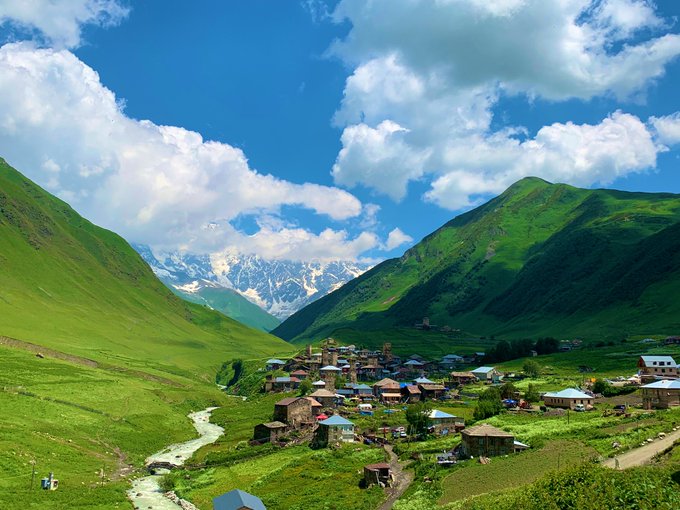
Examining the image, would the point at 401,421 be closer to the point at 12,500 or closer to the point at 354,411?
the point at 354,411

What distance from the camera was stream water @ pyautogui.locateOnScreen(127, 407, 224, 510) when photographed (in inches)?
2677

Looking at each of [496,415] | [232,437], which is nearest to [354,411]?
[232,437]

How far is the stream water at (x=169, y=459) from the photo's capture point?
6800 centimetres

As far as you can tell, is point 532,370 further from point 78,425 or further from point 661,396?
point 78,425

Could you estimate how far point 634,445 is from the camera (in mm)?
53125

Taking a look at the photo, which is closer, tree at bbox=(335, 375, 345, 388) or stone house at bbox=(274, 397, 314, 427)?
stone house at bbox=(274, 397, 314, 427)

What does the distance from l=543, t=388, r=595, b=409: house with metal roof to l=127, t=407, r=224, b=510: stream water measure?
205 ft

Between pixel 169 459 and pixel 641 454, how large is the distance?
233ft

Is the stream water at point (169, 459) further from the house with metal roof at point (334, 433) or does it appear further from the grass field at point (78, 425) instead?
the house with metal roof at point (334, 433)

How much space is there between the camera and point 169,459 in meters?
91.2

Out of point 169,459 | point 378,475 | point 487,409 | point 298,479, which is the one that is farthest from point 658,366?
point 169,459

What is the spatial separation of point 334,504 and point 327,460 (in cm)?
1812

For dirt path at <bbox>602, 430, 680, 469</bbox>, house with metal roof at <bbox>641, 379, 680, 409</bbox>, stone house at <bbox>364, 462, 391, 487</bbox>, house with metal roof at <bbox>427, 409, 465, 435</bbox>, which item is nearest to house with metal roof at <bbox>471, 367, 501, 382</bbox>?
house with metal roof at <bbox>427, 409, 465, 435</bbox>

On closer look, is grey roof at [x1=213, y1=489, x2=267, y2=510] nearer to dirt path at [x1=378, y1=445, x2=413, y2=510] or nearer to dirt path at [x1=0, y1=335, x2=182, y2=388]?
dirt path at [x1=378, y1=445, x2=413, y2=510]
